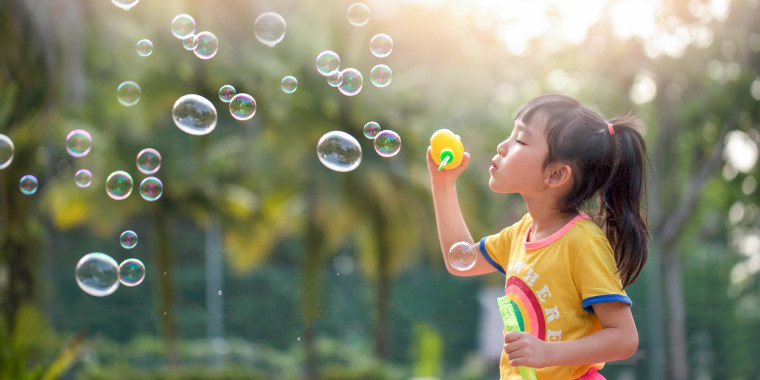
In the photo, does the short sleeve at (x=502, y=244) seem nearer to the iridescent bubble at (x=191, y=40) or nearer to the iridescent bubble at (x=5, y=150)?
the iridescent bubble at (x=191, y=40)

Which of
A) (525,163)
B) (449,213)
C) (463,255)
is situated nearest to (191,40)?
(449,213)

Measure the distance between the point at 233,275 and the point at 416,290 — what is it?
2.76 meters

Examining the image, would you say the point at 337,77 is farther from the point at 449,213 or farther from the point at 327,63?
the point at 449,213

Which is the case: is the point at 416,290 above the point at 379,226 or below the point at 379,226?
below

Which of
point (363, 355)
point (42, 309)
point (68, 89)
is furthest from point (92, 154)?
point (363, 355)

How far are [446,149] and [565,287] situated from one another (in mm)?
502

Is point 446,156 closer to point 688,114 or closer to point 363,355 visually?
point 688,114

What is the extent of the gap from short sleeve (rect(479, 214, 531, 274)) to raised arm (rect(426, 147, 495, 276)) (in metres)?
0.03

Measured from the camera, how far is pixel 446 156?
6.86 ft

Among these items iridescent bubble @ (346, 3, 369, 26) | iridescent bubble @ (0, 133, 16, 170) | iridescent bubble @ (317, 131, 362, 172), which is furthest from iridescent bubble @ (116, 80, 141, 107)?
iridescent bubble @ (317, 131, 362, 172)

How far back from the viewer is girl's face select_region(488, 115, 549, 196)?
74.5 inches

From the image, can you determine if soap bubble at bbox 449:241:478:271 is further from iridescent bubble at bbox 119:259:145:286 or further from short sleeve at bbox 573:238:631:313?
iridescent bubble at bbox 119:259:145:286

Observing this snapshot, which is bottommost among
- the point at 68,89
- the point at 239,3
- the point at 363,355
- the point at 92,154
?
the point at 363,355

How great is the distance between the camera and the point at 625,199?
75.7 inches
